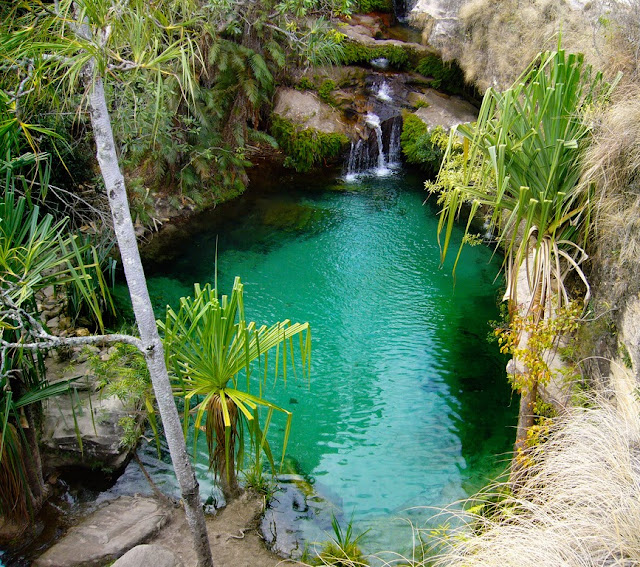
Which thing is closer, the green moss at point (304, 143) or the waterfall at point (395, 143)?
the green moss at point (304, 143)

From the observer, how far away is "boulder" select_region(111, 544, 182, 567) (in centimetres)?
348

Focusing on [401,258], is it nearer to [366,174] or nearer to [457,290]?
[457,290]

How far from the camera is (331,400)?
5.83 metres

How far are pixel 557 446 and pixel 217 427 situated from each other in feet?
7.28

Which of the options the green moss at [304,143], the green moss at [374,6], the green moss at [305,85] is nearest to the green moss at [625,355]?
the green moss at [304,143]

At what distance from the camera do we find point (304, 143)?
11.4 metres

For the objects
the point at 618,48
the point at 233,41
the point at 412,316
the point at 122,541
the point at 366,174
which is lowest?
the point at 122,541

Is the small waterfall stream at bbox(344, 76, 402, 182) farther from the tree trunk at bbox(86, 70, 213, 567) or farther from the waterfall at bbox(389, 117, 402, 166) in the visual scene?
the tree trunk at bbox(86, 70, 213, 567)

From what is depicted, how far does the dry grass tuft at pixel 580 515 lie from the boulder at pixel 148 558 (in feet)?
6.09

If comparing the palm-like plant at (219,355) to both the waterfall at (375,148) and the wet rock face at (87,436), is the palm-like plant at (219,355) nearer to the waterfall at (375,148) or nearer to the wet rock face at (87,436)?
the wet rock face at (87,436)

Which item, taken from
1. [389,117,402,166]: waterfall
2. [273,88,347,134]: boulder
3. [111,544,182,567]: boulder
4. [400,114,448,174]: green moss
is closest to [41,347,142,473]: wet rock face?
[111,544,182,567]: boulder

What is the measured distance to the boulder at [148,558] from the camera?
3.48 m

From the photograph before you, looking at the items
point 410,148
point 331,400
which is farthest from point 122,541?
point 410,148

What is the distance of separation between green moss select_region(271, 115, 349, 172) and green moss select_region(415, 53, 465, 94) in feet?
8.27
